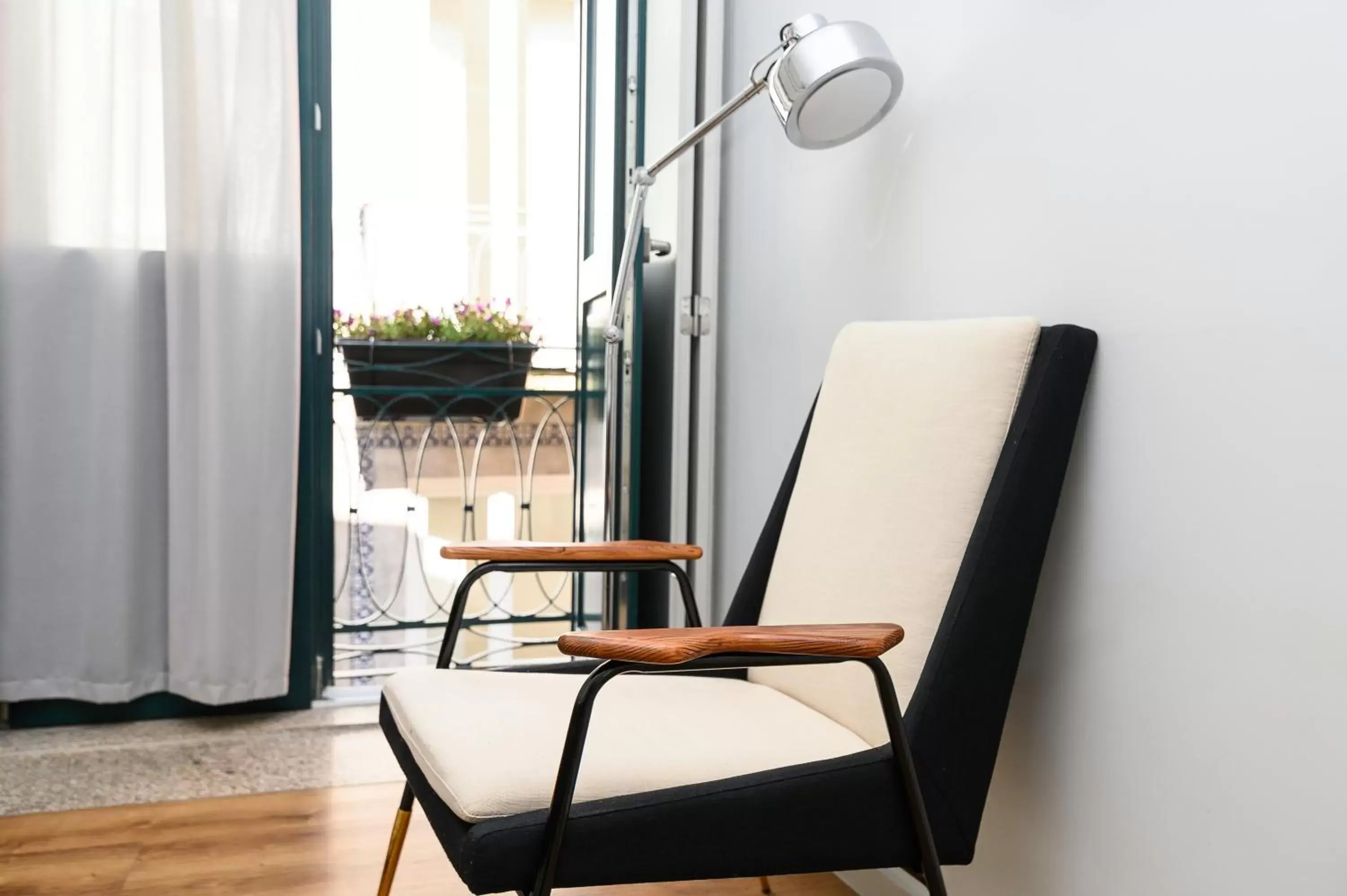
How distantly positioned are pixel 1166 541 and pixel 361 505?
8.03 ft

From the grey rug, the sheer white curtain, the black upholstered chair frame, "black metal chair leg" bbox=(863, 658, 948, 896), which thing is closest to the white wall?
the black upholstered chair frame

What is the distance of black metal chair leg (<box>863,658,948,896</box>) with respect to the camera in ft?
3.51

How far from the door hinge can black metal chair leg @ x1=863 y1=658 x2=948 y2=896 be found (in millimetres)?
1434

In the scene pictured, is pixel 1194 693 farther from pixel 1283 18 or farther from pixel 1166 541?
pixel 1283 18

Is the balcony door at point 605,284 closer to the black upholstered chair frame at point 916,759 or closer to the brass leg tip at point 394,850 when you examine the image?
the brass leg tip at point 394,850

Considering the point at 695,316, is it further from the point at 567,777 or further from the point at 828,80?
the point at 567,777

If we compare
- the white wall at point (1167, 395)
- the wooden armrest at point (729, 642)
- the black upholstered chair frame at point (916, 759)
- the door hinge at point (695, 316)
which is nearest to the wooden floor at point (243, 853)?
the black upholstered chair frame at point (916, 759)

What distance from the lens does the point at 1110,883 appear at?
1.25m

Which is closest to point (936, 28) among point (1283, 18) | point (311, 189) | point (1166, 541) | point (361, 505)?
point (1283, 18)

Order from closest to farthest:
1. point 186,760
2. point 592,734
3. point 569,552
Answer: point 592,734 < point 569,552 < point 186,760

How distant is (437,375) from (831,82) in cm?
187

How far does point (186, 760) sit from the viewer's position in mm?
2355

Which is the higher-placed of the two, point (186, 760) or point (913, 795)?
point (913, 795)

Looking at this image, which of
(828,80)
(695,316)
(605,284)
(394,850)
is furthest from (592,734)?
(605,284)
